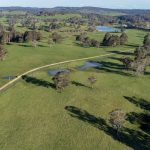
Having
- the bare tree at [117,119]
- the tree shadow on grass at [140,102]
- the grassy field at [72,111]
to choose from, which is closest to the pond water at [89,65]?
the grassy field at [72,111]

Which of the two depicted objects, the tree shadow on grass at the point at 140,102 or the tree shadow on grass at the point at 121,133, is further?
the tree shadow on grass at the point at 140,102

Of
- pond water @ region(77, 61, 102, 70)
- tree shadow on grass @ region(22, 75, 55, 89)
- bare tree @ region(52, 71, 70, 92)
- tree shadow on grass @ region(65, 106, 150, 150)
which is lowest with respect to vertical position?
pond water @ region(77, 61, 102, 70)

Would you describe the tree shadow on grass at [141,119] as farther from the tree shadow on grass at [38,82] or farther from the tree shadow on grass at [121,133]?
the tree shadow on grass at [38,82]

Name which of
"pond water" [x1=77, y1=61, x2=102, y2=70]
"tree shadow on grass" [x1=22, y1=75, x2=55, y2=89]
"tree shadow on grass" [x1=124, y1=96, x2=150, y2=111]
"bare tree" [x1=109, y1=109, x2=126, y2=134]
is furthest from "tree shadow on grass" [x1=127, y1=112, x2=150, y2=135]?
"pond water" [x1=77, y1=61, x2=102, y2=70]

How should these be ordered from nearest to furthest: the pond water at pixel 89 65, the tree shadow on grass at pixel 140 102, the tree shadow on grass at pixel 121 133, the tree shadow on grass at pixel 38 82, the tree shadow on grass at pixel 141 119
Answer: the tree shadow on grass at pixel 121 133, the tree shadow on grass at pixel 141 119, the tree shadow on grass at pixel 140 102, the tree shadow on grass at pixel 38 82, the pond water at pixel 89 65

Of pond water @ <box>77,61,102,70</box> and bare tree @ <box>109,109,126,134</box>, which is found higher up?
bare tree @ <box>109,109,126,134</box>

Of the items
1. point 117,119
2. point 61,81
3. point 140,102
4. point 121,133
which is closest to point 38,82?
point 61,81

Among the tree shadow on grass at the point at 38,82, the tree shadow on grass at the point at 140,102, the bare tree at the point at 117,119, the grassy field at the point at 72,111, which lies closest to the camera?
the grassy field at the point at 72,111

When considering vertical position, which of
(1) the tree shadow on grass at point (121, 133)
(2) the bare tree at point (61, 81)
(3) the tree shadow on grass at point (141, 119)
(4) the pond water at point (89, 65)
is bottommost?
(4) the pond water at point (89, 65)

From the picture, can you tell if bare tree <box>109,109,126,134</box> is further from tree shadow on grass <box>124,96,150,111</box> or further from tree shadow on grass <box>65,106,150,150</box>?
tree shadow on grass <box>124,96,150,111</box>
